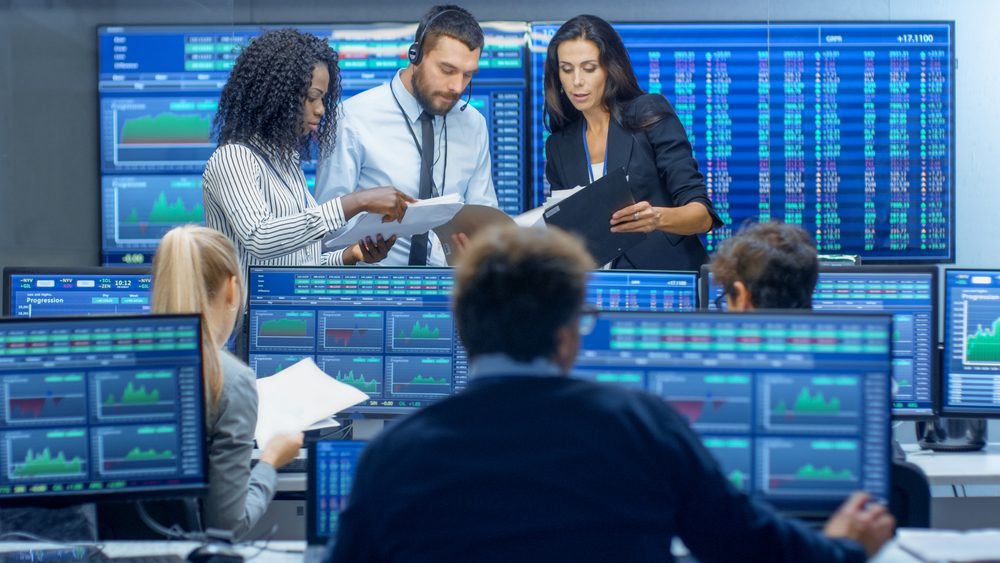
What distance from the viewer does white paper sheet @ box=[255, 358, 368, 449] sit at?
8.71ft

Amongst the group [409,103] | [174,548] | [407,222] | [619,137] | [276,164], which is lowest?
[174,548]

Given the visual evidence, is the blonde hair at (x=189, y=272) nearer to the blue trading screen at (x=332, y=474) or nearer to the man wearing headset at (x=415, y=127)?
the blue trading screen at (x=332, y=474)

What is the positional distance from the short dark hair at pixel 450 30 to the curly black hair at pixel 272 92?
457mm

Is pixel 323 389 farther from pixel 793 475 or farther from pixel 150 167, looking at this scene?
pixel 150 167

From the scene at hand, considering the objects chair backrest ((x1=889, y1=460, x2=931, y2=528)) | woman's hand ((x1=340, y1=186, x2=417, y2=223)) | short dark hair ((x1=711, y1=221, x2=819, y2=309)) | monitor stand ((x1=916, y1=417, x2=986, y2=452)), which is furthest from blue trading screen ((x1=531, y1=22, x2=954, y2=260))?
chair backrest ((x1=889, y1=460, x2=931, y2=528))

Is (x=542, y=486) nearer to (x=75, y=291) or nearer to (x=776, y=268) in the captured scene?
(x=776, y=268)

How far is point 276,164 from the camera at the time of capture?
3271mm

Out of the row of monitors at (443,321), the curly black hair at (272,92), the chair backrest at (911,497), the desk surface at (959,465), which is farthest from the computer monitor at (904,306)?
the curly black hair at (272,92)

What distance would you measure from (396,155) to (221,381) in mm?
1771

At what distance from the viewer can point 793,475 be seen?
1.89 meters

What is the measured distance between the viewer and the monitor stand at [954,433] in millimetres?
3131

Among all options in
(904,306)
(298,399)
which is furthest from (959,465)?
(298,399)

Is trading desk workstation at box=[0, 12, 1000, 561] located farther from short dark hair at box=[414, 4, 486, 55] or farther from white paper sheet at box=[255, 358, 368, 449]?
short dark hair at box=[414, 4, 486, 55]

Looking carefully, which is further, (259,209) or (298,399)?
(259,209)
